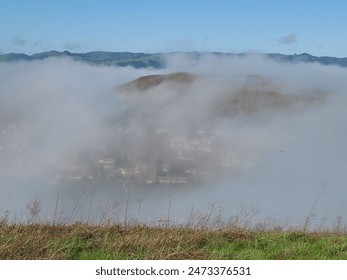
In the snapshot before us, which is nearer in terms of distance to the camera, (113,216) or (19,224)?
(19,224)

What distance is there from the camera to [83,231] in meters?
9.19

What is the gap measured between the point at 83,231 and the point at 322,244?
4660mm

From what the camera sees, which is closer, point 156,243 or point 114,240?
point 156,243

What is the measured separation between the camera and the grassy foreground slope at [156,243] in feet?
26.7

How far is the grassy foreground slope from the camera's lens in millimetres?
8133

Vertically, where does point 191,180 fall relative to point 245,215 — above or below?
below

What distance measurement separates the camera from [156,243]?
28.0ft

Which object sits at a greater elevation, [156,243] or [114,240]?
[156,243]

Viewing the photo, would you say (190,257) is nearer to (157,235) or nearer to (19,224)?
(157,235)
